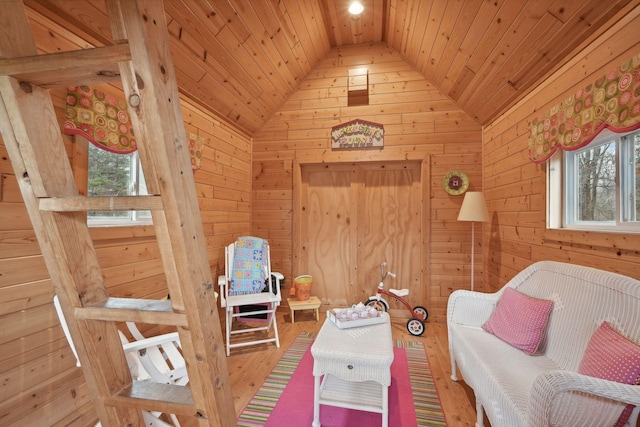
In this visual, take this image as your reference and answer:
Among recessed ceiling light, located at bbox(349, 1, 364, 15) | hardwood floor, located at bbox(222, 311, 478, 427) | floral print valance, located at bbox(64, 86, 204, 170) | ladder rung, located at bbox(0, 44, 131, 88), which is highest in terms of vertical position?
recessed ceiling light, located at bbox(349, 1, 364, 15)

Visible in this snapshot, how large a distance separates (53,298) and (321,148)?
2.96 meters

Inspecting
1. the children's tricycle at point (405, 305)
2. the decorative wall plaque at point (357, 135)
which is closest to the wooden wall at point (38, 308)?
the children's tricycle at point (405, 305)

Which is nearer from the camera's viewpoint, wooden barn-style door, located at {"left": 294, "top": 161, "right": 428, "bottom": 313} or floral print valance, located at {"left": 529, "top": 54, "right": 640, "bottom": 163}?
floral print valance, located at {"left": 529, "top": 54, "right": 640, "bottom": 163}

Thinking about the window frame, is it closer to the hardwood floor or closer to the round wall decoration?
the hardwood floor

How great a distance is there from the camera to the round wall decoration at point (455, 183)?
3.45 m

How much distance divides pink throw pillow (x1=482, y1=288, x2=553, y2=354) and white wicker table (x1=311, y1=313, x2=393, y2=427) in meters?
0.74

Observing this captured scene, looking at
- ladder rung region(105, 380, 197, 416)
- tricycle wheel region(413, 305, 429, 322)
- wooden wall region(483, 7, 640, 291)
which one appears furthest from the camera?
tricycle wheel region(413, 305, 429, 322)

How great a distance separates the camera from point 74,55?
622 millimetres

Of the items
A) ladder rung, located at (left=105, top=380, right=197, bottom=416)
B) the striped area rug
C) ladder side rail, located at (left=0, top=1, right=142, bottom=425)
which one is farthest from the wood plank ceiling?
the striped area rug

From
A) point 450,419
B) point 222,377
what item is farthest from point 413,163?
point 222,377

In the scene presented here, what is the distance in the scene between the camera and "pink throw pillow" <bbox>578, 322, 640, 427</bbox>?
1.10m

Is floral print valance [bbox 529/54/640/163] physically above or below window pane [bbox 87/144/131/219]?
above

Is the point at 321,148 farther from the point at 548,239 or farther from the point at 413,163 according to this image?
the point at 548,239

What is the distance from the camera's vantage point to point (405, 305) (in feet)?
11.1
